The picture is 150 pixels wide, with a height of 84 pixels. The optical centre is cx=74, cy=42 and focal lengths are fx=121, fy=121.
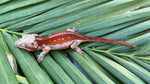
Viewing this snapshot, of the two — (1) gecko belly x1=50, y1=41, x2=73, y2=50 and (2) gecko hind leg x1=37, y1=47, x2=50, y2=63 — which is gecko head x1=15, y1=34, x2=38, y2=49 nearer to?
(2) gecko hind leg x1=37, y1=47, x2=50, y2=63

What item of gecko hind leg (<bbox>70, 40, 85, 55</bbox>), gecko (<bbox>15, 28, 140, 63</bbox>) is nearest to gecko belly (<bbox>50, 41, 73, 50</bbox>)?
gecko (<bbox>15, 28, 140, 63</bbox>)

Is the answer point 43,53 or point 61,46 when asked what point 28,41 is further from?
point 61,46

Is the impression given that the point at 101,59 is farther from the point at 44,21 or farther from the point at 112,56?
the point at 44,21

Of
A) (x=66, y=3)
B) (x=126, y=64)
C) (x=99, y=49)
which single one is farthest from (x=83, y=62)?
(x=66, y=3)

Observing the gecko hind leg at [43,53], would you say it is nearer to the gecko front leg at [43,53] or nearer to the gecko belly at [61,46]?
the gecko front leg at [43,53]

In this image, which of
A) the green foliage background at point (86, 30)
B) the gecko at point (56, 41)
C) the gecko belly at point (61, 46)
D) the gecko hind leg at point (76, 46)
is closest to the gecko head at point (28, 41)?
the gecko at point (56, 41)

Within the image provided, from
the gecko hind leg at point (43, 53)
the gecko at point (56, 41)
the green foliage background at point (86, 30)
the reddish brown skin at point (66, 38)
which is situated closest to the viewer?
the green foliage background at point (86, 30)
